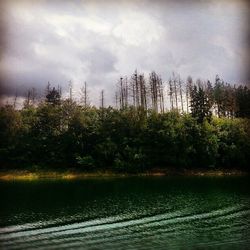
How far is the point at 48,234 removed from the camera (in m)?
27.9

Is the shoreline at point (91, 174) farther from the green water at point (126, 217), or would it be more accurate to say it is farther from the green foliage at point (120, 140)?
the green water at point (126, 217)

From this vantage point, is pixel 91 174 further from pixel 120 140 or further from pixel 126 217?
pixel 126 217

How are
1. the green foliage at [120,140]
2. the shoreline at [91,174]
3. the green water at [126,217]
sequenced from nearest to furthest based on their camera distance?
the green water at [126,217] < the shoreline at [91,174] < the green foliage at [120,140]

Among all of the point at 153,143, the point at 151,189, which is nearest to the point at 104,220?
the point at 151,189

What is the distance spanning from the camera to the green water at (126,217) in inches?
1017

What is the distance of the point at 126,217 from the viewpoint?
3350cm

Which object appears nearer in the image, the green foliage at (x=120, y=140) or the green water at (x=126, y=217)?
A: the green water at (x=126, y=217)

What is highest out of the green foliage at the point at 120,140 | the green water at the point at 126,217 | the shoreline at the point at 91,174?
the green foliage at the point at 120,140

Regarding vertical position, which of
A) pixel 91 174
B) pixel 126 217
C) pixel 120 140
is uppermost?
pixel 120 140

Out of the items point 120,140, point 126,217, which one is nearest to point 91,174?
point 120,140

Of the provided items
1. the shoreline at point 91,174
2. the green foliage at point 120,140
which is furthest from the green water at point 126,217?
the green foliage at point 120,140

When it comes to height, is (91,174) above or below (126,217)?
above

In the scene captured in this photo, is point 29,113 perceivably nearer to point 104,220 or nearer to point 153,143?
point 153,143

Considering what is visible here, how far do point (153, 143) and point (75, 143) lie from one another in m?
14.4
